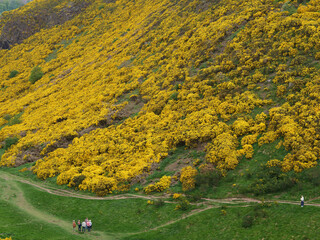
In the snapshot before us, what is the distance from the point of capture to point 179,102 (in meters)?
44.0

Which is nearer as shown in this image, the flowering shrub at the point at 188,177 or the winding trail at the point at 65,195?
the winding trail at the point at 65,195

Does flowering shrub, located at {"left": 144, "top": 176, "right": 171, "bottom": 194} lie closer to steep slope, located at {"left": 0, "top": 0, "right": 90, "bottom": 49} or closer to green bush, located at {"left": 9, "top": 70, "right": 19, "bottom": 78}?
green bush, located at {"left": 9, "top": 70, "right": 19, "bottom": 78}

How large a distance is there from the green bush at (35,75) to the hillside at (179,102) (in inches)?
85.0

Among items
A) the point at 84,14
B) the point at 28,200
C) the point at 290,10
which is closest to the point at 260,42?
the point at 290,10

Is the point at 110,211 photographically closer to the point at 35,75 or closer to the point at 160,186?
the point at 160,186

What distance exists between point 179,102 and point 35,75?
6338 centimetres

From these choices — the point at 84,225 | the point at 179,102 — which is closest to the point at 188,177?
the point at 84,225

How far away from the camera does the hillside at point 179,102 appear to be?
31312 millimetres

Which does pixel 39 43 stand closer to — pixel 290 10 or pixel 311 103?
pixel 290 10

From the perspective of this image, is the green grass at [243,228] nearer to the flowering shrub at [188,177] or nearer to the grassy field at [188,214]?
the grassy field at [188,214]

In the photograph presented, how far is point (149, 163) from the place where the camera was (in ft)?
120

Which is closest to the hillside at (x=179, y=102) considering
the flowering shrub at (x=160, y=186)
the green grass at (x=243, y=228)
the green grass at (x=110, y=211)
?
the flowering shrub at (x=160, y=186)

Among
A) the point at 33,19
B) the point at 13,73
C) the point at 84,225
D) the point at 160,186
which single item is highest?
the point at 33,19

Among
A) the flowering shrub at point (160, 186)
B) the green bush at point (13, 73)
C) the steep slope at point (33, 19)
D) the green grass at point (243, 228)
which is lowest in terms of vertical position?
the green grass at point (243, 228)
